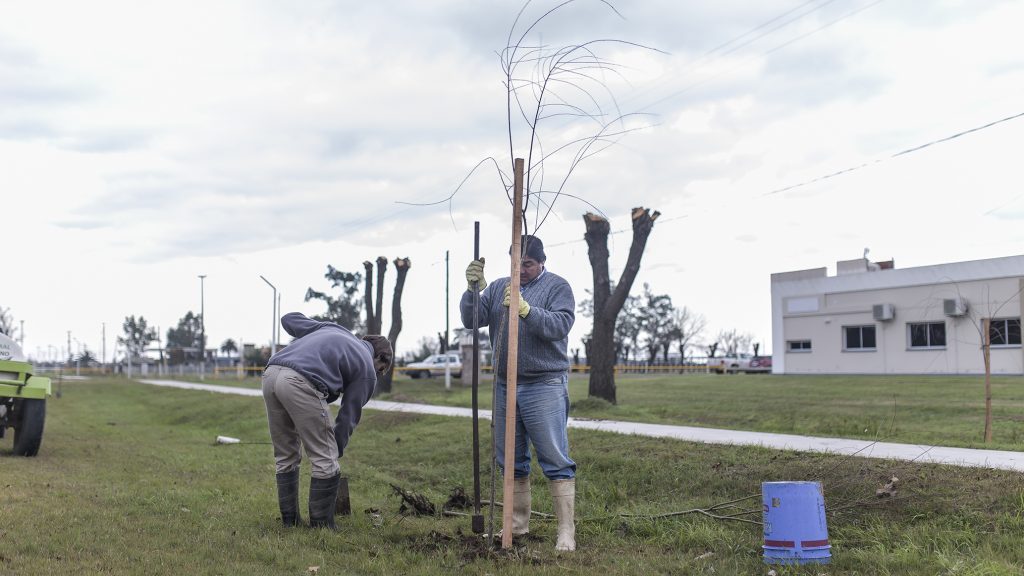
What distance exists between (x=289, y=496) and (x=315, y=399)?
2.47ft

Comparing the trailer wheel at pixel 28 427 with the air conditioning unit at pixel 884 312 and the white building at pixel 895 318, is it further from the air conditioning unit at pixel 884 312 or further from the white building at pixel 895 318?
the air conditioning unit at pixel 884 312

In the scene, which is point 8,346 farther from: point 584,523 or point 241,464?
point 584,523

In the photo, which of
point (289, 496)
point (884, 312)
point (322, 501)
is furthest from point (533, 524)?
point (884, 312)

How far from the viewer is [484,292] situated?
629 cm

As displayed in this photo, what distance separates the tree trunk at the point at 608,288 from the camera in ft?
65.1

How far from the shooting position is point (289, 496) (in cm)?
650

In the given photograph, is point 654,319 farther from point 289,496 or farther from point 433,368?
point 289,496

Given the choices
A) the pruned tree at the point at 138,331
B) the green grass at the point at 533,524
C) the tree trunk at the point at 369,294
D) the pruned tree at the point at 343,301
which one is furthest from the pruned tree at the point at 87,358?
the green grass at the point at 533,524

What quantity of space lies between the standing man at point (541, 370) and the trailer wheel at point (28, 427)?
25.4 ft

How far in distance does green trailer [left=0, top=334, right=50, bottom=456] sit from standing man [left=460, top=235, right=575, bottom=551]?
302 inches

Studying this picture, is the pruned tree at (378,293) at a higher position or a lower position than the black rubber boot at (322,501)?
higher

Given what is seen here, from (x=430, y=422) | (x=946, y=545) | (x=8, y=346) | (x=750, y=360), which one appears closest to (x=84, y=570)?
(x=946, y=545)

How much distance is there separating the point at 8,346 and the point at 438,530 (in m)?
7.63

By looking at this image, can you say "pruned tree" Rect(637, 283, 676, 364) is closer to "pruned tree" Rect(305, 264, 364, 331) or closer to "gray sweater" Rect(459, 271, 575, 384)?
"pruned tree" Rect(305, 264, 364, 331)
